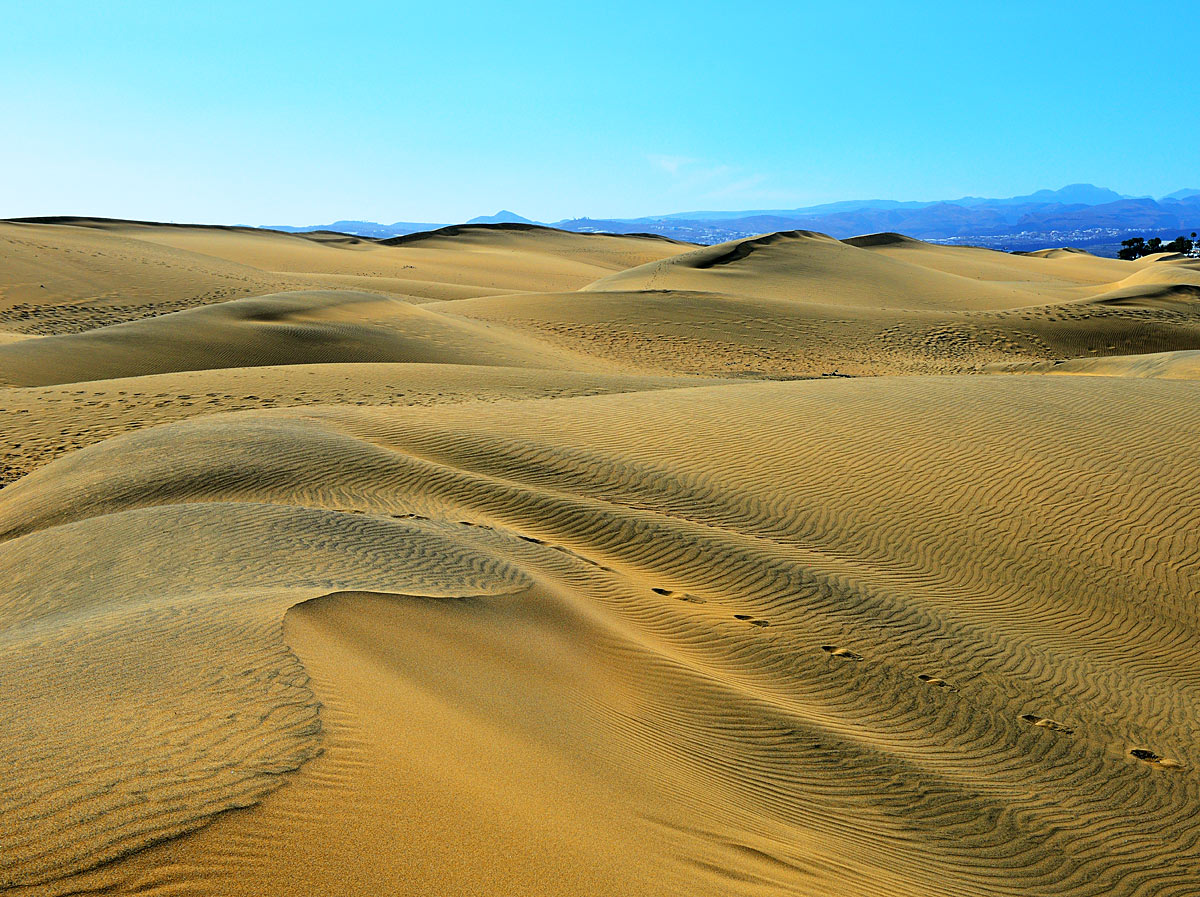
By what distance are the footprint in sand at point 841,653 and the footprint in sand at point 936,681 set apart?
19.4 inches

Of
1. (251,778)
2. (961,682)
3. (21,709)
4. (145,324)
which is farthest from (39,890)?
(145,324)

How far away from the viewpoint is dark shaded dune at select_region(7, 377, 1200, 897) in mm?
3959

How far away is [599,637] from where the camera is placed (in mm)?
6957

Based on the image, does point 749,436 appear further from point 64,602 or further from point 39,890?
point 39,890

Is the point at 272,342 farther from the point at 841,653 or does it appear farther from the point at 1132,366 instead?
the point at 1132,366

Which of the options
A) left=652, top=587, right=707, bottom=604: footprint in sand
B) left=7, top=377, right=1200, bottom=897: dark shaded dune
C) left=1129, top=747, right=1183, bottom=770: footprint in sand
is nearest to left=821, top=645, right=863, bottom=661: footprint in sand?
left=7, top=377, right=1200, bottom=897: dark shaded dune

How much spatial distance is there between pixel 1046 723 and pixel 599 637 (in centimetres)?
335

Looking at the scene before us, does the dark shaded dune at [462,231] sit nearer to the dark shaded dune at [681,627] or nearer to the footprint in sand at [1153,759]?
the dark shaded dune at [681,627]

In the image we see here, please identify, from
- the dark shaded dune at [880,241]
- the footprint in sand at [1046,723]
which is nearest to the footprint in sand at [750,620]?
the footprint in sand at [1046,723]

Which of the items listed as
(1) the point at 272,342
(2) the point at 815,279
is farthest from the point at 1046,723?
(2) the point at 815,279

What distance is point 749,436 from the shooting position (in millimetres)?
12477

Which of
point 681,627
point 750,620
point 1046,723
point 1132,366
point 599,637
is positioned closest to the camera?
point 1046,723

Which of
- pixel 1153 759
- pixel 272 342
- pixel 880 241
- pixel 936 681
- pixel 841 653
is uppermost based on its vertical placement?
pixel 880 241

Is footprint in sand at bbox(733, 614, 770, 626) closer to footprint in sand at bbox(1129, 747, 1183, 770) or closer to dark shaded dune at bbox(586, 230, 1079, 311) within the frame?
footprint in sand at bbox(1129, 747, 1183, 770)
